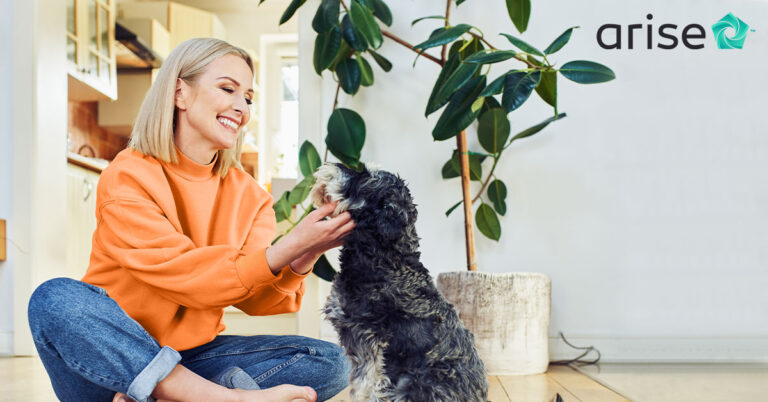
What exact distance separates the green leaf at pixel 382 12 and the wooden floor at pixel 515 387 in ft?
5.26

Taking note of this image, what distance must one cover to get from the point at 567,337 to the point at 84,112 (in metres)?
4.43

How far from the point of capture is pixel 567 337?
2977mm

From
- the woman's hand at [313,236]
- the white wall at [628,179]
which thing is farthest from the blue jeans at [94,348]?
the white wall at [628,179]

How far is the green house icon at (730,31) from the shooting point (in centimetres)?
304

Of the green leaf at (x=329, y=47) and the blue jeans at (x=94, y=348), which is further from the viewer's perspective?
the green leaf at (x=329, y=47)

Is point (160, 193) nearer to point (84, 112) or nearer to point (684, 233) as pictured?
point (684, 233)

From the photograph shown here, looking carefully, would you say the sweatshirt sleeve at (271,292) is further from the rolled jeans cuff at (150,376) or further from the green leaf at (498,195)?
the green leaf at (498,195)

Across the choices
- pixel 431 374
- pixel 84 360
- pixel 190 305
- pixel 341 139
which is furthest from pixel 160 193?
pixel 341 139

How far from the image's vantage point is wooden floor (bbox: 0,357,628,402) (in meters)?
2.02

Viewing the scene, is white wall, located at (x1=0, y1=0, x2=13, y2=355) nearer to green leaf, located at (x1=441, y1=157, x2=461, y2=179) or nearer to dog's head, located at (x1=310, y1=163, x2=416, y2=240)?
green leaf, located at (x1=441, y1=157, x2=461, y2=179)

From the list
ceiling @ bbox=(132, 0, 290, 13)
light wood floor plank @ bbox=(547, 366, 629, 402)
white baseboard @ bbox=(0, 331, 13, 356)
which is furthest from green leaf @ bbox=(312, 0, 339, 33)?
ceiling @ bbox=(132, 0, 290, 13)

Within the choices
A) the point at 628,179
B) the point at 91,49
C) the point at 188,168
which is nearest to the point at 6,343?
the point at 188,168

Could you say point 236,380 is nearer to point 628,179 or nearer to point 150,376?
point 150,376

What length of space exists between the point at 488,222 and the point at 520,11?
90 cm
